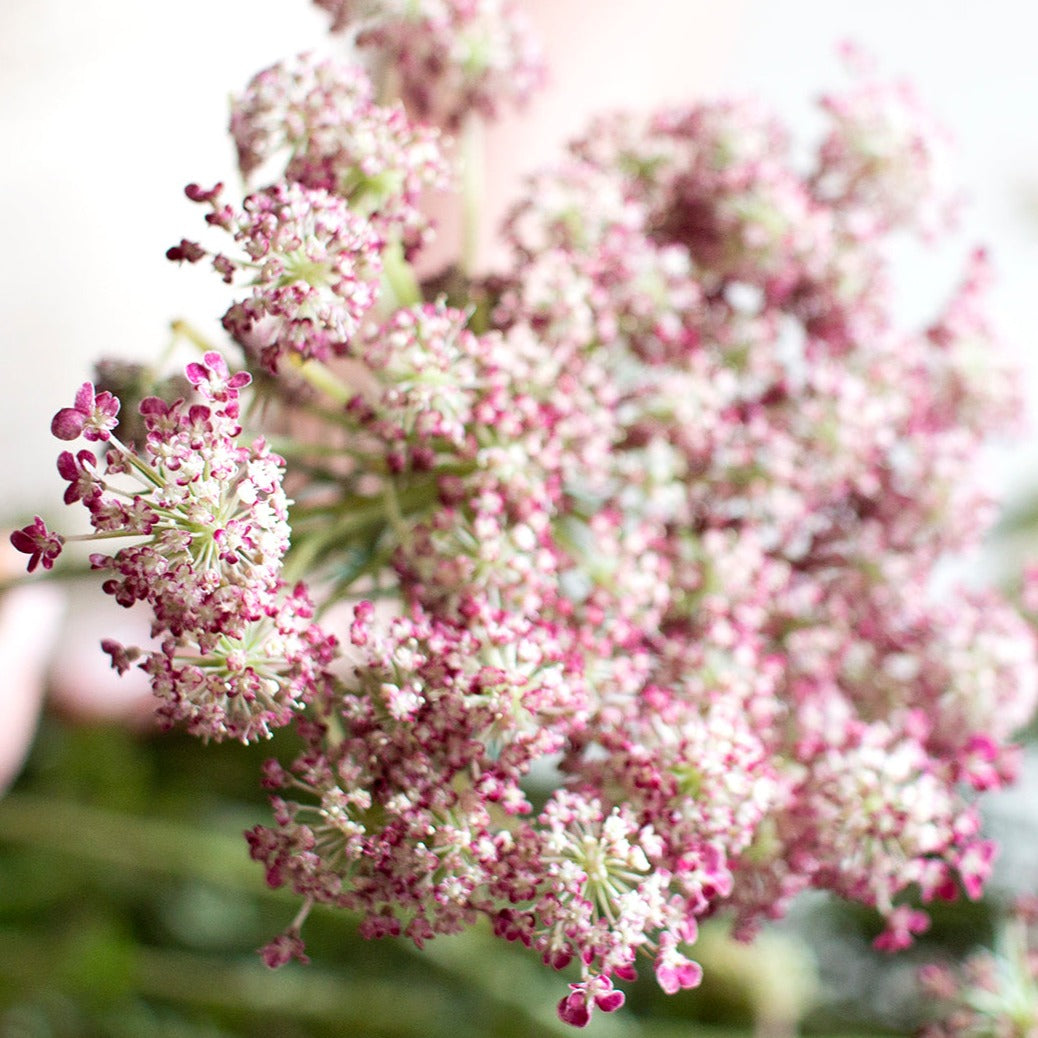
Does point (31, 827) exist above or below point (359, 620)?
below

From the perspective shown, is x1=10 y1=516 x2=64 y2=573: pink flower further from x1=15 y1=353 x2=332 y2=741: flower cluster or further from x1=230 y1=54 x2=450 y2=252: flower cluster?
x1=230 y1=54 x2=450 y2=252: flower cluster

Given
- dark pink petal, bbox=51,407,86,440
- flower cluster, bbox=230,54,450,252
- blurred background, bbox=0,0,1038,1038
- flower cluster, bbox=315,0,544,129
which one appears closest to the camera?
dark pink petal, bbox=51,407,86,440

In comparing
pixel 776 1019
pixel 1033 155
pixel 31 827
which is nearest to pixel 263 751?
pixel 31 827

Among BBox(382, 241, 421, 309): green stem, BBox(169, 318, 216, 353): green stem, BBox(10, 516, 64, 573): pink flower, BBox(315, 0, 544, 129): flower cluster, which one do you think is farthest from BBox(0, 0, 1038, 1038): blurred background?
BBox(10, 516, 64, 573): pink flower

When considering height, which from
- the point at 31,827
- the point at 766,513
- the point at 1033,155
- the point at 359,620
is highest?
the point at 1033,155

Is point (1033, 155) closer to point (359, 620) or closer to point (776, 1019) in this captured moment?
point (776, 1019)

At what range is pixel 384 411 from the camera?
454 mm

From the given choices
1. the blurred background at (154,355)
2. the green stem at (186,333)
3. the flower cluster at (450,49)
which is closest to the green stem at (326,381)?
the green stem at (186,333)

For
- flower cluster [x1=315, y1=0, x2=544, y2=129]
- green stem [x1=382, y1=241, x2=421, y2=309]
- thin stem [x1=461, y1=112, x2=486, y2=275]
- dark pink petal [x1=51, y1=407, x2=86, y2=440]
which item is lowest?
dark pink petal [x1=51, y1=407, x2=86, y2=440]

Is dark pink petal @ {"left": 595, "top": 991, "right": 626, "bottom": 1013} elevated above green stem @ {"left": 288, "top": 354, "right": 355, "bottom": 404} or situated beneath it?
situated beneath

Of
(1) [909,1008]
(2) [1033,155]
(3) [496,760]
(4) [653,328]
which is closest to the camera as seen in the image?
(3) [496,760]

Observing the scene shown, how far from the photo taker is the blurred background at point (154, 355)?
2.82 ft

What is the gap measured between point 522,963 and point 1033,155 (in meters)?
1.01

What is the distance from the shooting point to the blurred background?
2.82ft
